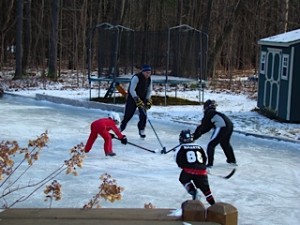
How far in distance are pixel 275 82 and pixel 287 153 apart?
4.73 meters

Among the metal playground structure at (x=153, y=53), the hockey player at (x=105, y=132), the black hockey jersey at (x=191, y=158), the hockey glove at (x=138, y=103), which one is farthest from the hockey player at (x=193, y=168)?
the metal playground structure at (x=153, y=53)

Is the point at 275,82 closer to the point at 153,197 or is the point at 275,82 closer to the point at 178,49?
the point at 178,49

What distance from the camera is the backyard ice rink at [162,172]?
22.3 feet

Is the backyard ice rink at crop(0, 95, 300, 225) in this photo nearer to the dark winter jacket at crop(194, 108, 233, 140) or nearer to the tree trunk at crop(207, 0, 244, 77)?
the dark winter jacket at crop(194, 108, 233, 140)

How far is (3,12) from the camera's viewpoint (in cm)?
3672

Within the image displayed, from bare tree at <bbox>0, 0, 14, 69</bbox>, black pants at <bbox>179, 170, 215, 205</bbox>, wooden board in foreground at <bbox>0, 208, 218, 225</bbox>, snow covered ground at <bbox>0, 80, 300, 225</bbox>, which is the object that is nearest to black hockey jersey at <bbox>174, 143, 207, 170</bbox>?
black pants at <bbox>179, 170, 215, 205</bbox>

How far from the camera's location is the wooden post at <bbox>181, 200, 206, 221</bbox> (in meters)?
3.54

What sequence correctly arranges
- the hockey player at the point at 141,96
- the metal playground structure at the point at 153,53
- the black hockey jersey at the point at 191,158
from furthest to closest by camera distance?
the metal playground structure at the point at 153,53 < the hockey player at the point at 141,96 < the black hockey jersey at the point at 191,158

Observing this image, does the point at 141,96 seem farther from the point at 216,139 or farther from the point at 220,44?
the point at 220,44

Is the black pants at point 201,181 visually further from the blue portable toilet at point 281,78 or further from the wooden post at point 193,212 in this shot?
the blue portable toilet at point 281,78

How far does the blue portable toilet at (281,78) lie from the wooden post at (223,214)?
10.8m

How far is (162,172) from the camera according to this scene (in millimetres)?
8586

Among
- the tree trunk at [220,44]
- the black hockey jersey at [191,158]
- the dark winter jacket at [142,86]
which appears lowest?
the black hockey jersey at [191,158]

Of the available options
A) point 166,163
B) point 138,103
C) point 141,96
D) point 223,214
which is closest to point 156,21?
point 141,96
